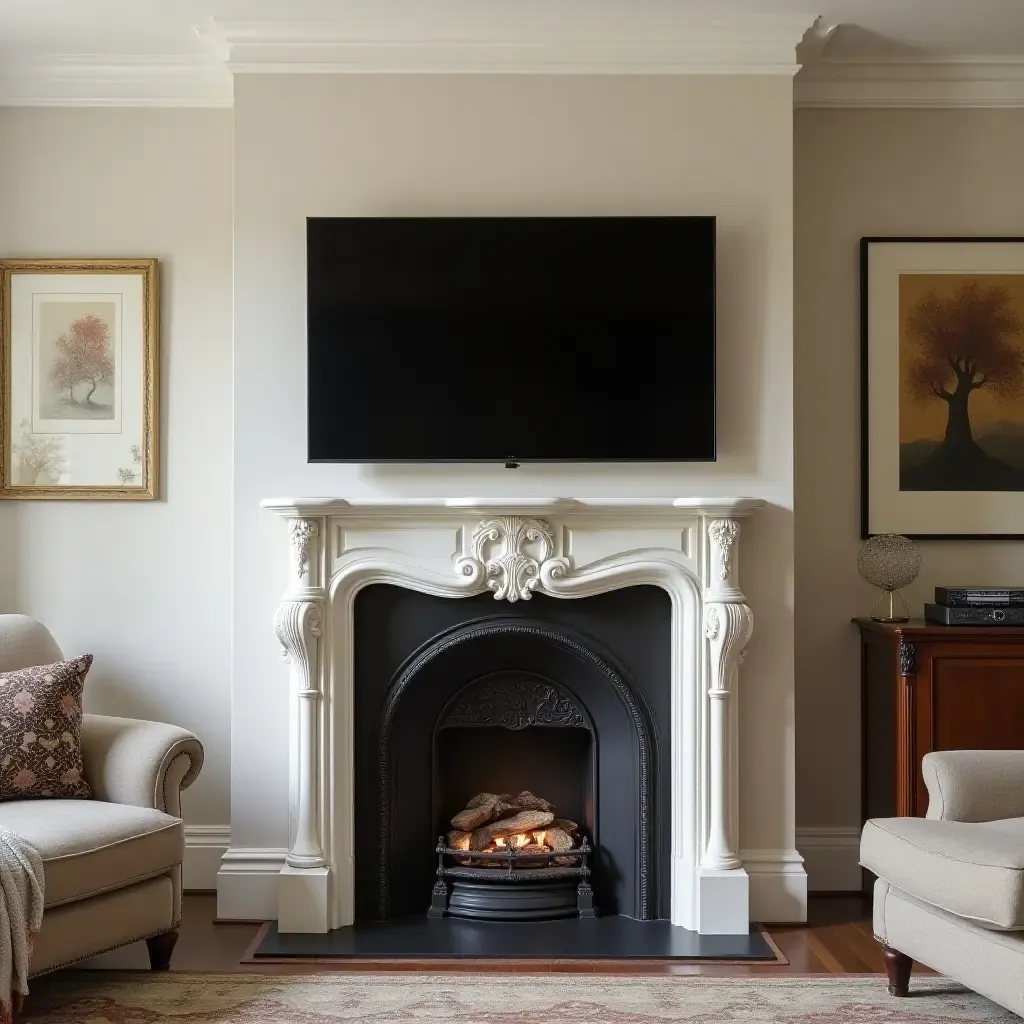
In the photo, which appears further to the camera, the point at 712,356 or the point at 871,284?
the point at 871,284

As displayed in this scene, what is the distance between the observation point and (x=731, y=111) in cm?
343

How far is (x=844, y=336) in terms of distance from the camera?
385 cm

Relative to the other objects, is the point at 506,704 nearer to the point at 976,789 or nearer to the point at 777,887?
the point at 777,887

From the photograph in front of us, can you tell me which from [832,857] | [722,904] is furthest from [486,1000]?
[832,857]

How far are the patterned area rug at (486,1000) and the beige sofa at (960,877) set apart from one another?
0.15 metres

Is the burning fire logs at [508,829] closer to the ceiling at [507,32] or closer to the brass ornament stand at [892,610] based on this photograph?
the brass ornament stand at [892,610]

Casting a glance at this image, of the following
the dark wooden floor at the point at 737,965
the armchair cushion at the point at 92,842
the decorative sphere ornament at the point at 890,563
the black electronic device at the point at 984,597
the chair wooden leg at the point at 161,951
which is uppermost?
the decorative sphere ornament at the point at 890,563

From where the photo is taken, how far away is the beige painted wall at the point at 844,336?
3.83 meters

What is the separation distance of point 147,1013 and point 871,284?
10.2 ft

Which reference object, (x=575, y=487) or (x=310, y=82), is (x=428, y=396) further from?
(x=310, y=82)

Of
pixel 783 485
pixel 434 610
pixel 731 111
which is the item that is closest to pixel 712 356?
pixel 783 485

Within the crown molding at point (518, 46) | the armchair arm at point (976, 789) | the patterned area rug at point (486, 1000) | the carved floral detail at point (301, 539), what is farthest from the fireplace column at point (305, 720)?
the armchair arm at point (976, 789)

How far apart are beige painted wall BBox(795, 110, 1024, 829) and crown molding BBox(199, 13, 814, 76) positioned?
54 cm

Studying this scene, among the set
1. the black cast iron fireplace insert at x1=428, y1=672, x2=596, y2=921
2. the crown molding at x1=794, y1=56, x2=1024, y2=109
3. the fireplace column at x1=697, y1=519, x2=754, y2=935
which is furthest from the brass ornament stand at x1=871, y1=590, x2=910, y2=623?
the crown molding at x1=794, y1=56, x2=1024, y2=109
